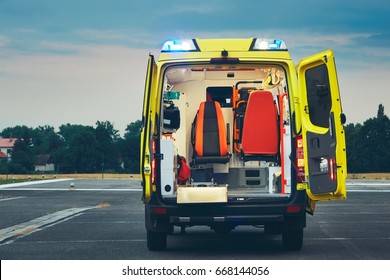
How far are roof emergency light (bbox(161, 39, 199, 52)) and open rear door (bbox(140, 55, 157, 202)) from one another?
1.16 feet

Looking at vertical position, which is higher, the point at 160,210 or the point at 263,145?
the point at 263,145

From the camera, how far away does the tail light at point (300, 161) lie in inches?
450

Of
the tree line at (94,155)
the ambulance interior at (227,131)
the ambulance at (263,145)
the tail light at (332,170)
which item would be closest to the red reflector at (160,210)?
the ambulance at (263,145)

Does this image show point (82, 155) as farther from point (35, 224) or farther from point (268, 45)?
point (268, 45)

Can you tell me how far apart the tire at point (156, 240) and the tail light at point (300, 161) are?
2142 millimetres

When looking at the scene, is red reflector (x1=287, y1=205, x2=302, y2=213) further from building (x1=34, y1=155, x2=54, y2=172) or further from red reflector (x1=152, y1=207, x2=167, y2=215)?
building (x1=34, y1=155, x2=54, y2=172)

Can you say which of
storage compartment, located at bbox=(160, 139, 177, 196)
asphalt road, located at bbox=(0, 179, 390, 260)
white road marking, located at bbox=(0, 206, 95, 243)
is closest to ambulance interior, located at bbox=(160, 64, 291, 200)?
storage compartment, located at bbox=(160, 139, 177, 196)

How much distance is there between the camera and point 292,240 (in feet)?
39.9

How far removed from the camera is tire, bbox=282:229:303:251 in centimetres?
1208

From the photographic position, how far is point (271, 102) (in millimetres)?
12742

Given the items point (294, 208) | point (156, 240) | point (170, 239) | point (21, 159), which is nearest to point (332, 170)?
point (294, 208)

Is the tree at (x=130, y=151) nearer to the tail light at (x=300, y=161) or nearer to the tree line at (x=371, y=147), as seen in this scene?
the tree line at (x=371, y=147)

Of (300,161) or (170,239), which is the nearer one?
(300,161)

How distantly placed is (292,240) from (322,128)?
6.14 ft
